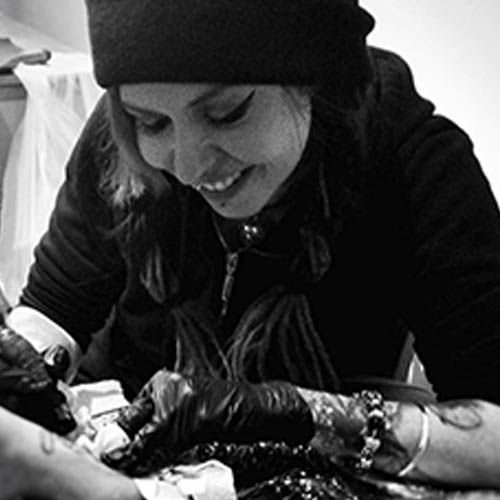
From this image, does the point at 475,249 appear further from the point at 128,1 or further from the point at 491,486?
the point at 128,1

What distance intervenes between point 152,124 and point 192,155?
6 cm

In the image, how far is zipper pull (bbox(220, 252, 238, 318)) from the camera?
3.75 feet

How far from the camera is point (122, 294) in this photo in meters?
1.26

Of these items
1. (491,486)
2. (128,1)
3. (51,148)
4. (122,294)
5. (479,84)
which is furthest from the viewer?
(51,148)

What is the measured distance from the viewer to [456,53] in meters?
1.57

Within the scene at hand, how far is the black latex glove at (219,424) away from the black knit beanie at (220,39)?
0.32 metres

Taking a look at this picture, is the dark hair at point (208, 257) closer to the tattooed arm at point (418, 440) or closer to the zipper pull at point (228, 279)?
the zipper pull at point (228, 279)

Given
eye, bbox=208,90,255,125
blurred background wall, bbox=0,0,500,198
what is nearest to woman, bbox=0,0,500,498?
eye, bbox=208,90,255,125

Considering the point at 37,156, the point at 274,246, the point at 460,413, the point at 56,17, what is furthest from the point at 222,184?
the point at 56,17

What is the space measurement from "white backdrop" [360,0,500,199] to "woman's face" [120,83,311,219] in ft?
2.14

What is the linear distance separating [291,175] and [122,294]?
13.3 inches

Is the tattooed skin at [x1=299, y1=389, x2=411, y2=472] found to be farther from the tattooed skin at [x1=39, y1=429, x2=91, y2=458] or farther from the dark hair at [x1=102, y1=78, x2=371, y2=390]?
the tattooed skin at [x1=39, y1=429, x2=91, y2=458]

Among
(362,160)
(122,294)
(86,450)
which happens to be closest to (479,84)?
(362,160)

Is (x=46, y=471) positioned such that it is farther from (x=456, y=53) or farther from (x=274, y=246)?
(x=456, y=53)
